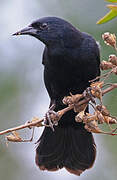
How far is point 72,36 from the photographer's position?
15.5ft

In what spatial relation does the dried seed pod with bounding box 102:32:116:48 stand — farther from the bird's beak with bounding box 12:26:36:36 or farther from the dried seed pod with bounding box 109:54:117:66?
the bird's beak with bounding box 12:26:36:36

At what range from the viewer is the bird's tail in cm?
517

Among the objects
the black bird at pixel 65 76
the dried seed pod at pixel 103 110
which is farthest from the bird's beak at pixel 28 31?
the dried seed pod at pixel 103 110

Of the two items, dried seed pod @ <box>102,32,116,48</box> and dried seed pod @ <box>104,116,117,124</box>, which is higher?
dried seed pod @ <box>102,32,116,48</box>

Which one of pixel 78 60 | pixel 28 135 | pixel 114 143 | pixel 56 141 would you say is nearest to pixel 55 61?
pixel 78 60

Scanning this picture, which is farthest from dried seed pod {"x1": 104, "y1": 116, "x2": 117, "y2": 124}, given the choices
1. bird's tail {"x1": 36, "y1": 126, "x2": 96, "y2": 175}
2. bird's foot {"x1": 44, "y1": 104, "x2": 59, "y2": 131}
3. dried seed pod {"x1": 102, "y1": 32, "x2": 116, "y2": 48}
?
bird's tail {"x1": 36, "y1": 126, "x2": 96, "y2": 175}

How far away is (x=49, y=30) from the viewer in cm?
455

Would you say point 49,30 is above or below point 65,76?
above

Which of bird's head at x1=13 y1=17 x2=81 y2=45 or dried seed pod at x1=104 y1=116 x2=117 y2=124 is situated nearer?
dried seed pod at x1=104 y1=116 x2=117 y2=124

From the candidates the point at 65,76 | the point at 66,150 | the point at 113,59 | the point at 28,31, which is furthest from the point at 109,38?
the point at 66,150

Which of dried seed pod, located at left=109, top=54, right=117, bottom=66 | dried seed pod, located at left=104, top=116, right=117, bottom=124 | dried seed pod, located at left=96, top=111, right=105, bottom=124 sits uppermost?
dried seed pod, located at left=109, top=54, right=117, bottom=66

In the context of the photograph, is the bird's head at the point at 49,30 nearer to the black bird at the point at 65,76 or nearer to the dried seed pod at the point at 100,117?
the black bird at the point at 65,76

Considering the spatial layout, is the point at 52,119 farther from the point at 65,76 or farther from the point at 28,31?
the point at 65,76

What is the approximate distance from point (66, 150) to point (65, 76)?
97 cm
